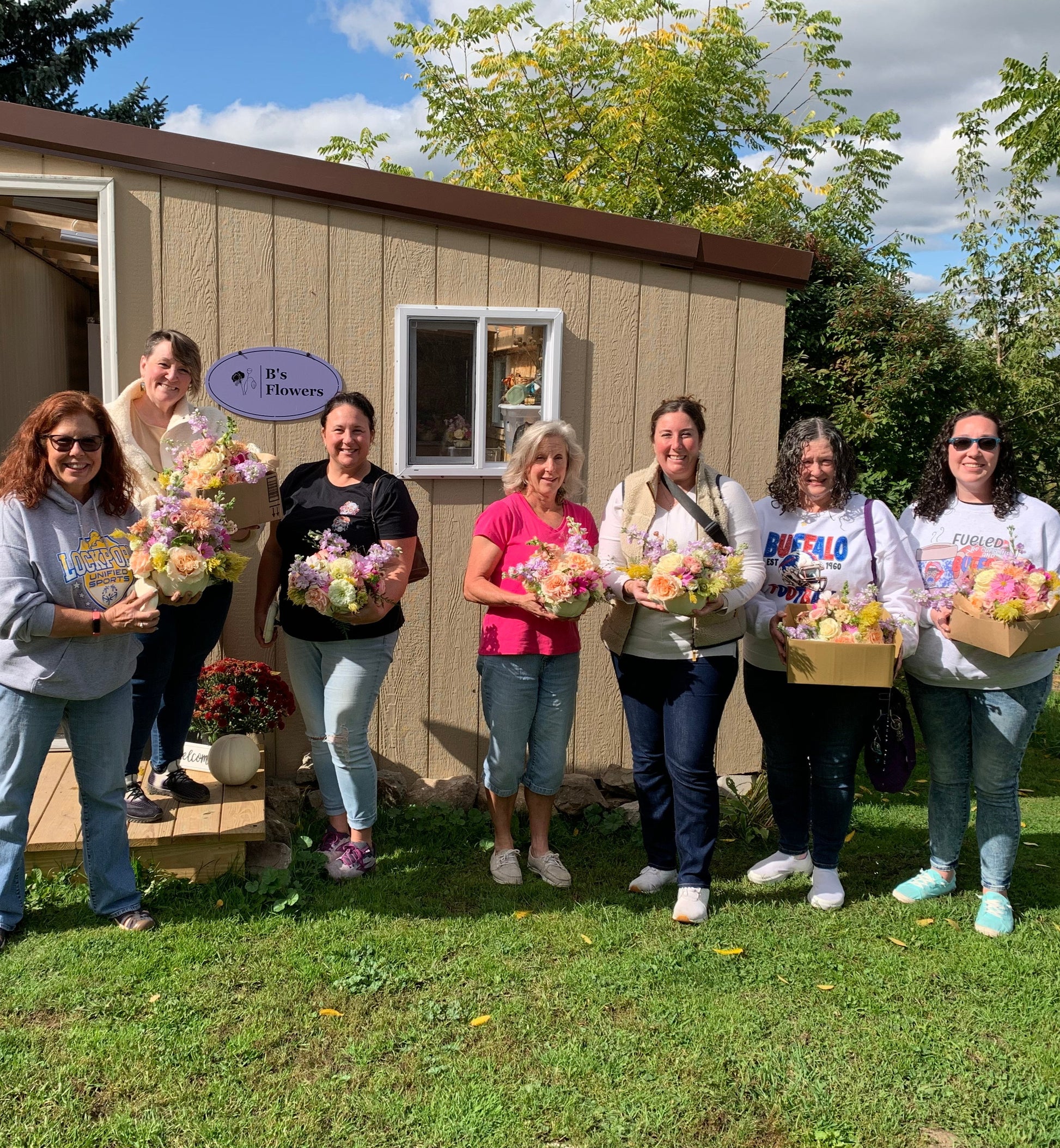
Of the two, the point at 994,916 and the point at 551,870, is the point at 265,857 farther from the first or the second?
the point at 994,916

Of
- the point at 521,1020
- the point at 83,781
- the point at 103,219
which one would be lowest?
the point at 521,1020

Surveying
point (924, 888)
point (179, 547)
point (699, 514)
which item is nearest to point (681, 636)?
point (699, 514)

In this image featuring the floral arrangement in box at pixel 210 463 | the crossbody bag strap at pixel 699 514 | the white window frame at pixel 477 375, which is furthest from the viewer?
the white window frame at pixel 477 375

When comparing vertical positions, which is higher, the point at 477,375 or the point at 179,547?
the point at 477,375

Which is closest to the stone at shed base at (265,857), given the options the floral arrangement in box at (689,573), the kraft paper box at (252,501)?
the kraft paper box at (252,501)

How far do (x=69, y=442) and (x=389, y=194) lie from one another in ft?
7.19

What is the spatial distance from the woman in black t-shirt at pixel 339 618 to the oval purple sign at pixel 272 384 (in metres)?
0.84

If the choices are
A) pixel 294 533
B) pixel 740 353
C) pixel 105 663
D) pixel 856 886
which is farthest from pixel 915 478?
pixel 105 663

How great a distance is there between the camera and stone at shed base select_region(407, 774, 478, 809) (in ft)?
16.0

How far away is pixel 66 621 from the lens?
10.1 ft

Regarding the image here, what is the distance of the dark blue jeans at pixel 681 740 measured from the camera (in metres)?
3.69

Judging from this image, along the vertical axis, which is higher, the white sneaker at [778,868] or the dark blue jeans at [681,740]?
the dark blue jeans at [681,740]

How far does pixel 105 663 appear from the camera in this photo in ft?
10.7

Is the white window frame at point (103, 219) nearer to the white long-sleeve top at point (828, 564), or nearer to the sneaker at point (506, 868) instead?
the sneaker at point (506, 868)
